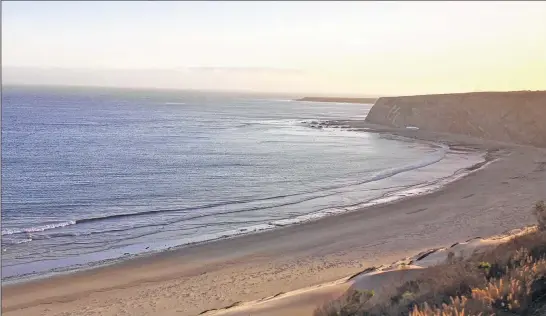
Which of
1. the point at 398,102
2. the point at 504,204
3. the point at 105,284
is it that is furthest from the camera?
the point at 398,102

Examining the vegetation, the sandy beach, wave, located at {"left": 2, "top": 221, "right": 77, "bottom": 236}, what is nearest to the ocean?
wave, located at {"left": 2, "top": 221, "right": 77, "bottom": 236}

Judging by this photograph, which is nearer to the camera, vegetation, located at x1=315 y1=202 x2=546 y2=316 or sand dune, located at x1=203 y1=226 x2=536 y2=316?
vegetation, located at x1=315 y1=202 x2=546 y2=316

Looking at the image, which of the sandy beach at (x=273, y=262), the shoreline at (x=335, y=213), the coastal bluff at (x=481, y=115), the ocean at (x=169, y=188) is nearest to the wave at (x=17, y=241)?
the ocean at (x=169, y=188)

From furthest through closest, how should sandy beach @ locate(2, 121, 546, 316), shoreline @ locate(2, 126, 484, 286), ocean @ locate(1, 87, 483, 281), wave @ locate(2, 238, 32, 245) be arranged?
ocean @ locate(1, 87, 483, 281), wave @ locate(2, 238, 32, 245), shoreline @ locate(2, 126, 484, 286), sandy beach @ locate(2, 121, 546, 316)

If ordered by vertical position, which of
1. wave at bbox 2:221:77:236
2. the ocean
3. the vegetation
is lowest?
wave at bbox 2:221:77:236

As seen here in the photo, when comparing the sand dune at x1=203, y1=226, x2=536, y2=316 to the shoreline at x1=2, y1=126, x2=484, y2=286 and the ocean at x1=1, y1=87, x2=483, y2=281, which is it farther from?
the ocean at x1=1, y1=87, x2=483, y2=281

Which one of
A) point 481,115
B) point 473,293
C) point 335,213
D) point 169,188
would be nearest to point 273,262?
point 335,213

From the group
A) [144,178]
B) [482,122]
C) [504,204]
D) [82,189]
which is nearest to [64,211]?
[82,189]

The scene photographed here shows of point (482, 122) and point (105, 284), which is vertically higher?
point (482, 122)

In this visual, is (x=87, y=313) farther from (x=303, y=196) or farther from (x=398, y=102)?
(x=398, y=102)
